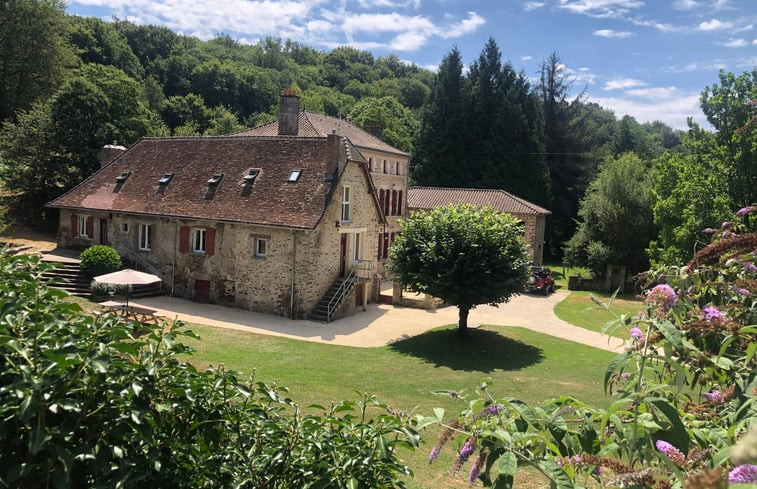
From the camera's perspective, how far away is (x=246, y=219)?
23.2 m

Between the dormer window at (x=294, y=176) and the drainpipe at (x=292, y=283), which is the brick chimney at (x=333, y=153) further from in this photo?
the drainpipe at (x=292, y=283)

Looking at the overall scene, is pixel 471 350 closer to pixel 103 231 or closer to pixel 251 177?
pixel 251 177

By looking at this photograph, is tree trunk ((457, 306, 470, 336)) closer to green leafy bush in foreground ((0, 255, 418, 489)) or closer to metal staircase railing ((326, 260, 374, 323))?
Result: metal staircase railing ((326, 260, 374, 323))

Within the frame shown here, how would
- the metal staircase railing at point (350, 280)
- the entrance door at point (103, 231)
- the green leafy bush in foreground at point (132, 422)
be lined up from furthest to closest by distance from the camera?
the entrance door at point (103, 231)
the metal staircase railing at point (350, 280)
the green leafy bush in foreground at point (132, 422)

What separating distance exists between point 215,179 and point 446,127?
3328 cm

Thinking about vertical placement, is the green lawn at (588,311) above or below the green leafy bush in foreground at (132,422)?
below

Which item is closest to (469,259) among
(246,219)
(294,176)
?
(294,176)

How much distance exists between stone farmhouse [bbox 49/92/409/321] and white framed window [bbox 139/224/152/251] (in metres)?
0.05

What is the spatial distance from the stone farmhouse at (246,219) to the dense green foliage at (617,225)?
17566 millimetres

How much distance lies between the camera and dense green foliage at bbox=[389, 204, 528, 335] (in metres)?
19.6

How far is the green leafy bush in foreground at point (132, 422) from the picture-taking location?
287 centimetres

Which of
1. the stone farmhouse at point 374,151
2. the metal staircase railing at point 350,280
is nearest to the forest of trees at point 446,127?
the stone farmhouse at point 374,151

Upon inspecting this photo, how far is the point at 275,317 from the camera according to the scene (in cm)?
2288

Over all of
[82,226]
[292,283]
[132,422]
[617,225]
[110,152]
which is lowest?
[292,283]
